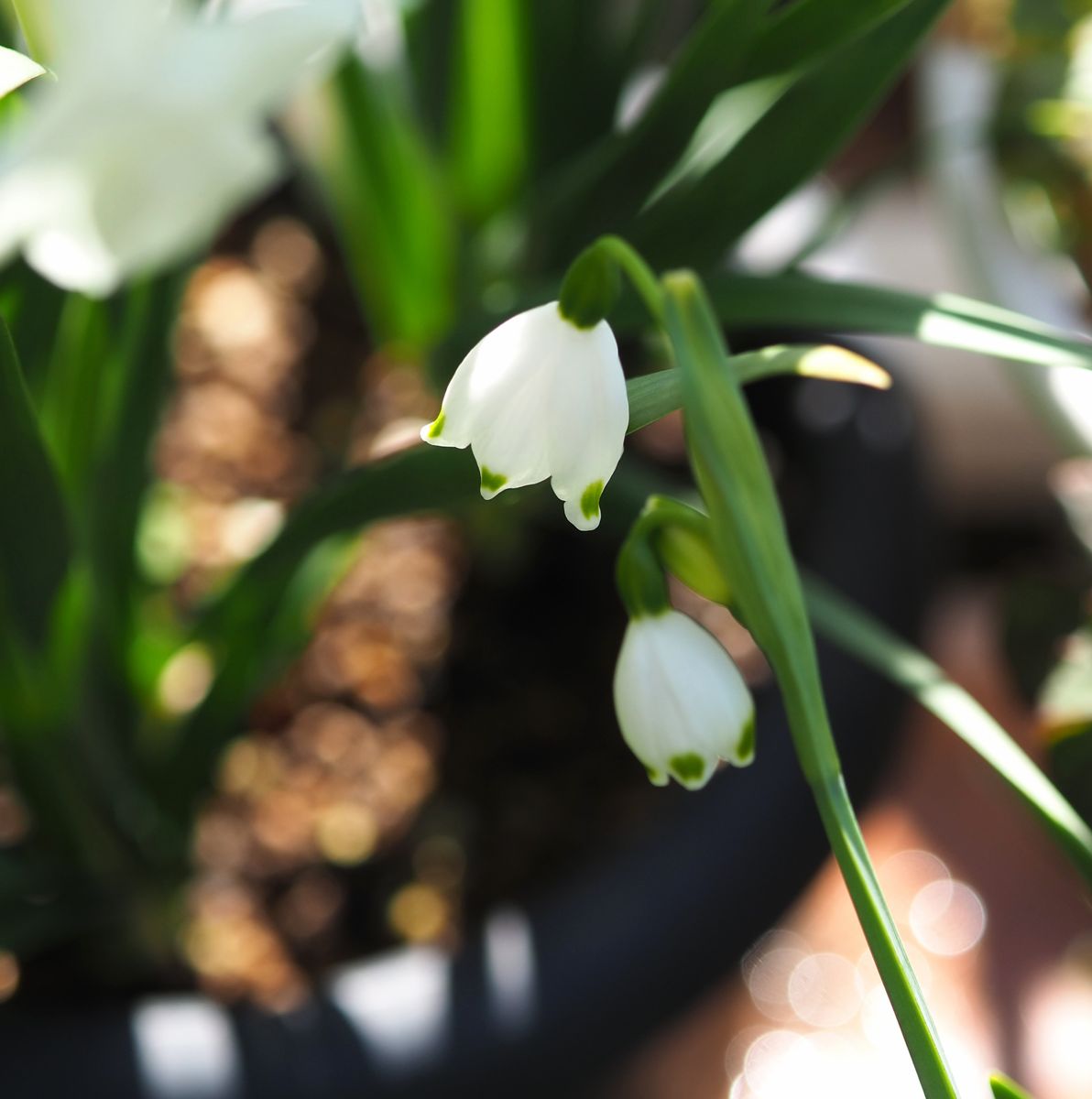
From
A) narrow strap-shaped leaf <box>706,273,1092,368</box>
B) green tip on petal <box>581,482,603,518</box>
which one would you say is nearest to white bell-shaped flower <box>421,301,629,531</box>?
green tip on petal <box>581,482,603,518</box>

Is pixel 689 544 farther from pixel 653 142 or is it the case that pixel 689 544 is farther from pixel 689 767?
pixel 653 142

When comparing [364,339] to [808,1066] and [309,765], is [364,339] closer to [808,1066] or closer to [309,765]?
[309,765]

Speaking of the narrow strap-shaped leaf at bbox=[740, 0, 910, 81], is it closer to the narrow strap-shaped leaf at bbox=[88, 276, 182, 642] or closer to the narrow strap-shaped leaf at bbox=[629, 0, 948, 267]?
the narrow strap-shaped leaf at bbox=[629, 0, 948, 267]

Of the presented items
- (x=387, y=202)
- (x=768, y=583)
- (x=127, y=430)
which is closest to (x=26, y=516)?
(x=127, y=430)

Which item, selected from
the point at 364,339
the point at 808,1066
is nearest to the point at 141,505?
the point at 364,339

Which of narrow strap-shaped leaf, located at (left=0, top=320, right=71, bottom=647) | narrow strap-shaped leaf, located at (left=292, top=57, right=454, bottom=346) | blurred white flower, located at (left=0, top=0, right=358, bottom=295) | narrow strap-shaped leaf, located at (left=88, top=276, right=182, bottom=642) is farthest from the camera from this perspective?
narrow strap-shaped leaf, located at (left=292, top=57, right=454, bottom=346)
